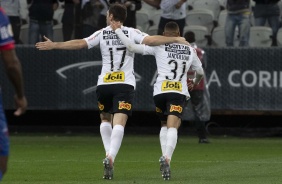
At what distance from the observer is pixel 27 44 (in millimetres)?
22109

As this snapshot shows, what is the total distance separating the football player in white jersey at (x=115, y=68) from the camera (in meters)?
13.0

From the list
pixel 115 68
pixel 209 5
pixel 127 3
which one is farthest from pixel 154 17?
pixel 115 68

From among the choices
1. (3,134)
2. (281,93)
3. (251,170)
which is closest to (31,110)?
(281,93)

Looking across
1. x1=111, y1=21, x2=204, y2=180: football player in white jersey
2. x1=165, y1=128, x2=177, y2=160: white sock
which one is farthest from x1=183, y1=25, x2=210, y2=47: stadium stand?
x1=165, y1=128, x2=177, y2=160: white sock

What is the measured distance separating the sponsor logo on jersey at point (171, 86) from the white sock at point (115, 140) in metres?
0.95

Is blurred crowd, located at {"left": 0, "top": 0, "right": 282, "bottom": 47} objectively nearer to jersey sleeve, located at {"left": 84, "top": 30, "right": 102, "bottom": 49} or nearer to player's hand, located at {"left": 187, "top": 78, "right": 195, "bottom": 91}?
player's hand, located at {"left": 187, "top": 78, "right": 195, "bottom": 91}

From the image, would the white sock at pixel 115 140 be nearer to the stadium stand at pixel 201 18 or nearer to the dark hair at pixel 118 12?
the dark hair at pixel 118 12

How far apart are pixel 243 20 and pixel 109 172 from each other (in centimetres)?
930

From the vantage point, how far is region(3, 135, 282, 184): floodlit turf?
Result: 12805mm

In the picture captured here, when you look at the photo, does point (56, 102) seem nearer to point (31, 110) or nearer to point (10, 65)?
point (31, 110)

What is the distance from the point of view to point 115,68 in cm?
1323

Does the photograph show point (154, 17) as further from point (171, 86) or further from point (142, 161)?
point (171, 86)

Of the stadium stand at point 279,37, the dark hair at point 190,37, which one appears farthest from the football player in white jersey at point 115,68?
the stadium stand at point 279,37

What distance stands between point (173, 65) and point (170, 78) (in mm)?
207
